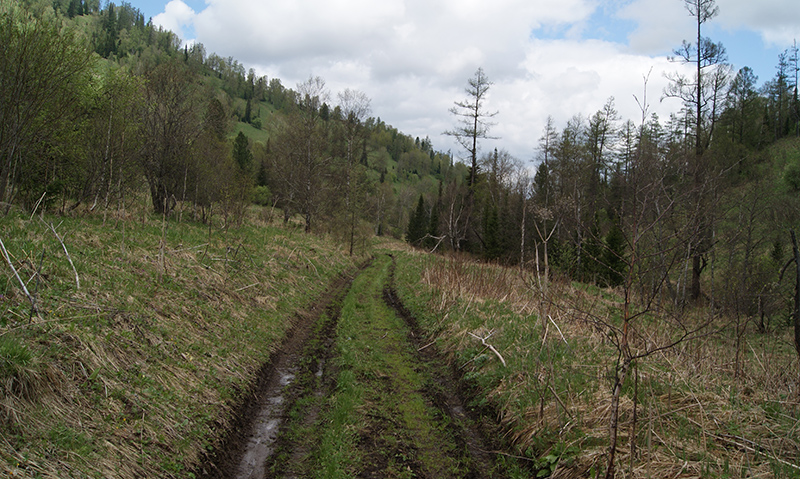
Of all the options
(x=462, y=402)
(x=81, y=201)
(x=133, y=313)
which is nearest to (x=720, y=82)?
→ (x=462, y=402)

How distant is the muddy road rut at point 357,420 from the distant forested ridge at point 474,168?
2380mm

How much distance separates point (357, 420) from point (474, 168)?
25570mm

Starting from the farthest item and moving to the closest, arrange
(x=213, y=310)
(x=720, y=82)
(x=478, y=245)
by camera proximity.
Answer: (x=478, y=245) → (x=720, y=82) → (x=213, y=310)

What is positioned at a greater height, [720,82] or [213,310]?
[720,82]

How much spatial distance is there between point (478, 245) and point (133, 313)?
33873 mm

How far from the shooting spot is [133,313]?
18.6 feet

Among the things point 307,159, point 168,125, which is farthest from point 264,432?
point 307,159

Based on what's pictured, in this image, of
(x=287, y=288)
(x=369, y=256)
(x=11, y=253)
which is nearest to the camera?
(x=11, y=253)

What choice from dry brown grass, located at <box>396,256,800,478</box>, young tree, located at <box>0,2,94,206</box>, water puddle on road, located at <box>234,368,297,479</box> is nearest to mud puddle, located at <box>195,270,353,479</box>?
water puddle on road, located at <box>234,368,297,479</box>

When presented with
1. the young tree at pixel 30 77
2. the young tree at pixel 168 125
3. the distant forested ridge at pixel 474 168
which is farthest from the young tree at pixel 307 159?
the young tree at pixel 30 77

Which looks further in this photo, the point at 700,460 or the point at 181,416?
the point at 181,416

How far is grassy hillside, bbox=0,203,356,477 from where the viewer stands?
3303mm

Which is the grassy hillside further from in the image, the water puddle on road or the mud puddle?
the water puddle on road

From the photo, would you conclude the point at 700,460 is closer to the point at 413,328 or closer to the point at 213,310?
the point at 413,328
